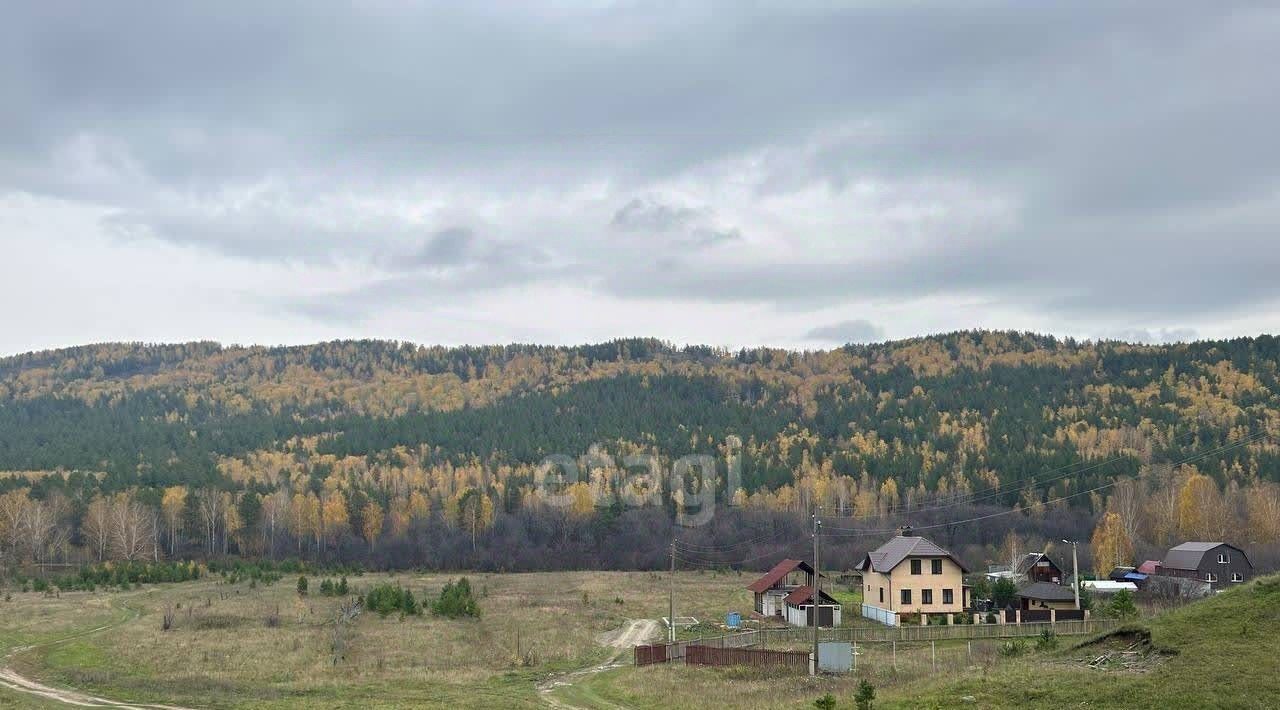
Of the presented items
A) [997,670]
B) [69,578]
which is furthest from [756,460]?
[997,670]

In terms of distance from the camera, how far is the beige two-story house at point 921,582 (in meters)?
65.4

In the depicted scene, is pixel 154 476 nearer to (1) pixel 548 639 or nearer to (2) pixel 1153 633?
(1) pixel 548 639

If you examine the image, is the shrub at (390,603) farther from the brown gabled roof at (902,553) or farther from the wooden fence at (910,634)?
the brown gabled roof at (902,553)

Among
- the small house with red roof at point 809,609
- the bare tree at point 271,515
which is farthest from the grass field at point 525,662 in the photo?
the bare tree at point 271,515

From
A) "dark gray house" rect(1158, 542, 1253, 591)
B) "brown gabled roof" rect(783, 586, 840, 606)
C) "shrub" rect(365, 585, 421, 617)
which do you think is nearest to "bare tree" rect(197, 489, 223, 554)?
"shrub" rect(365, 585, 421, 617)

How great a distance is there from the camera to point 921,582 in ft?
216

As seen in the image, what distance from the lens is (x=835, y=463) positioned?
164125 millimetres

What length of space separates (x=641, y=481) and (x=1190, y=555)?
87.4 metres

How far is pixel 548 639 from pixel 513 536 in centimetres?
7635

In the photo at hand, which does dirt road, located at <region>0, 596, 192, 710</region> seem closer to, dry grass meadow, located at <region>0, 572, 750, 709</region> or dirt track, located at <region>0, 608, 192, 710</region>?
dirt track, located at <region>0, 608, 192, 710</region>

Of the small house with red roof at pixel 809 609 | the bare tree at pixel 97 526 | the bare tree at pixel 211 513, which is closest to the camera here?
the small house with red roof at pixel 809 609

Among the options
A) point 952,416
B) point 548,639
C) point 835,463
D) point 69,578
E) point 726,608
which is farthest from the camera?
point 952,416

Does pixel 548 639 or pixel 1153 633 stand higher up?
pixel 1153 633

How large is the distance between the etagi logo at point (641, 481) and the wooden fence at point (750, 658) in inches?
3725
